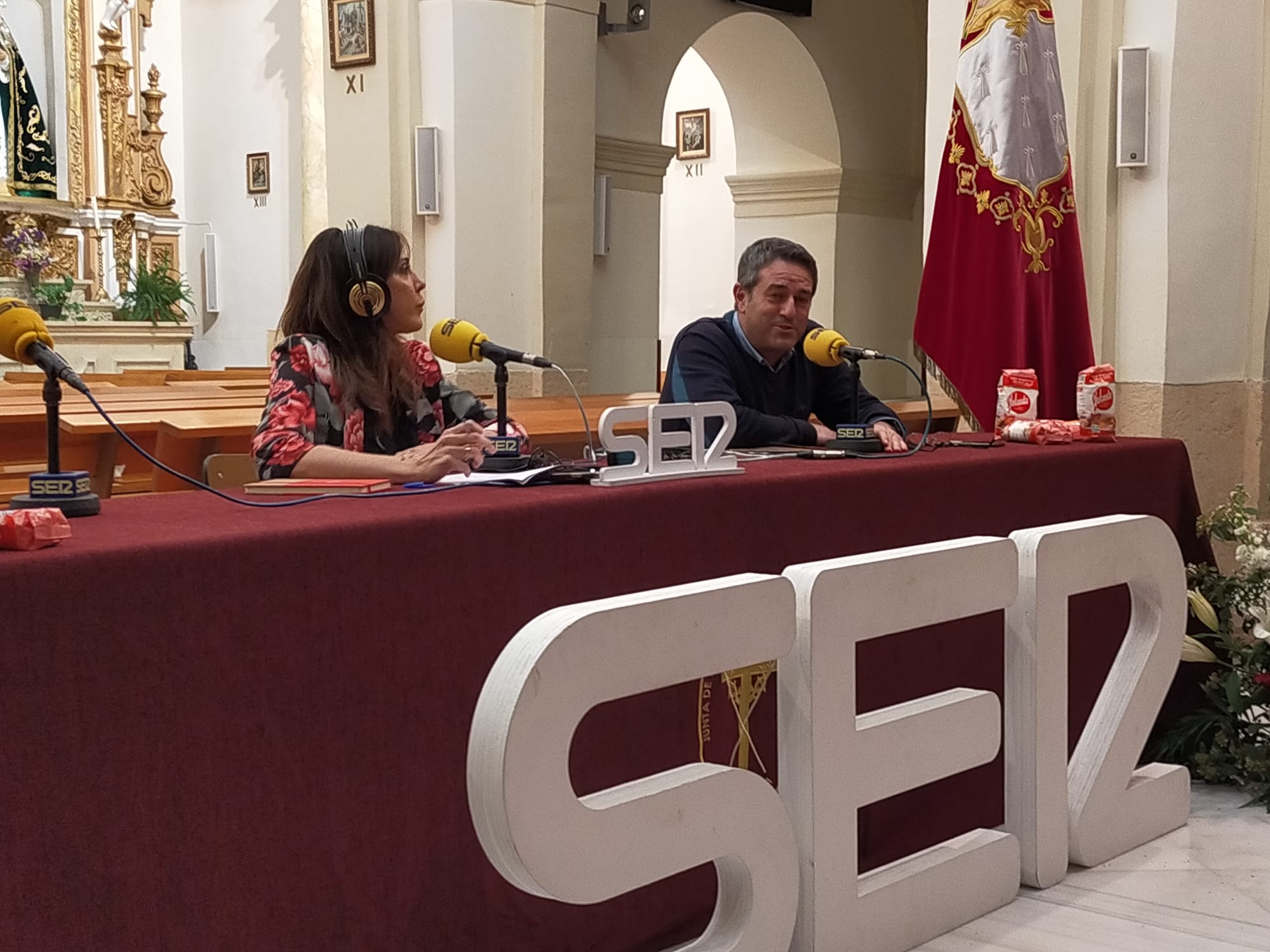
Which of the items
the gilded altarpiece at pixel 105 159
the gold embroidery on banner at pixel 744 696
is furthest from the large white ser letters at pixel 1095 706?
the gilded altarpiece at pixel 105 159

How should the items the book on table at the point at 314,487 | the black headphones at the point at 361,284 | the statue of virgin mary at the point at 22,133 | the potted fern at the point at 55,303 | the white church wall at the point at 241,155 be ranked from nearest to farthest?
the book on table at the point at 314,487, the black headphones at the point at 361,284, the potted fern at the point at 55,303, the statue of virgin mary at the point at 22,133, the white church wall at the point at 241,155

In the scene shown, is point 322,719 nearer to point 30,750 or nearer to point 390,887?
point 390,887

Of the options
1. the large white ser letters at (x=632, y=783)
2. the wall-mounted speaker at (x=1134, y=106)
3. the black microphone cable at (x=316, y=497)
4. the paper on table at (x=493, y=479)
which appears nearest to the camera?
the large white ser letters at (x=632, y=783)

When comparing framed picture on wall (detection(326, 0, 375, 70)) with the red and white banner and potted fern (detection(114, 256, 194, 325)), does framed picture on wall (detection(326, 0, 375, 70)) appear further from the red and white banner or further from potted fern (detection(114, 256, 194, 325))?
potted fern (detection(114, 256, 194, 325))

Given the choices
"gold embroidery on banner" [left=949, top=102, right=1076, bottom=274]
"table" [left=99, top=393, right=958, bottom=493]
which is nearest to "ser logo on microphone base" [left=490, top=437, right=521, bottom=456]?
"table" [left=99, top=393, right=958, bottom=493]

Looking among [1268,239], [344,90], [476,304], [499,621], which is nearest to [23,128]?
[344,90]

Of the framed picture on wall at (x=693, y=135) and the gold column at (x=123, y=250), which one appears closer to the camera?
the gold column at (x=123, y=250)

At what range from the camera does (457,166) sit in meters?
7.51

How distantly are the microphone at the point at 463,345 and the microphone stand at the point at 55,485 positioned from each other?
784 millimetres

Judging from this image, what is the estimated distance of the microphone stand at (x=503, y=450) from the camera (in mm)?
2693

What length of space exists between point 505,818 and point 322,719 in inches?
12.5

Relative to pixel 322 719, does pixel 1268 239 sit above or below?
above

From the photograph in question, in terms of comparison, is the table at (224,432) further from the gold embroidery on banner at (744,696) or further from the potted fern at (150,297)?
the potted fern at (150,297)

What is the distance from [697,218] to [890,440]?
400 inches
